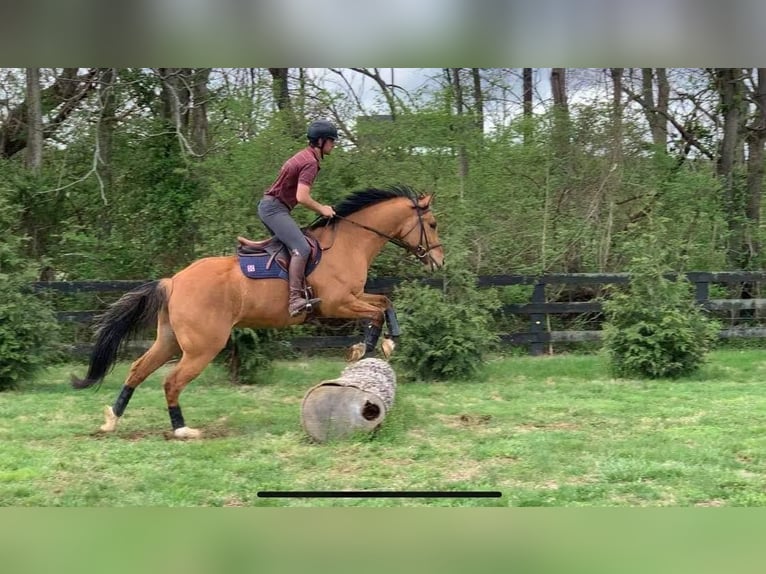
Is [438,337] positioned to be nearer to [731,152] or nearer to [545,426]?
[545,426]

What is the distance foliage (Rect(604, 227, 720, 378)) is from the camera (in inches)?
313

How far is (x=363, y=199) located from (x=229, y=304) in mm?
1624

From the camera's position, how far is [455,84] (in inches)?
429

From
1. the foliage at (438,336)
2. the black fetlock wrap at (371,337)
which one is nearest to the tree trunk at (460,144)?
the foliage at (438,336)

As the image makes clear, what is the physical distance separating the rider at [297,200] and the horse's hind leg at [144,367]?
3.59 feet

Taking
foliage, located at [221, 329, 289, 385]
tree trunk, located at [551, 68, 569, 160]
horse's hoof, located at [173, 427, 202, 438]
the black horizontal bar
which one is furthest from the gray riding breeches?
tree trunk, located at [551, 68, 569, 160]

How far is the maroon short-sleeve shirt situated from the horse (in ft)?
1.38

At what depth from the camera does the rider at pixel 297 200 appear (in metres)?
5.59

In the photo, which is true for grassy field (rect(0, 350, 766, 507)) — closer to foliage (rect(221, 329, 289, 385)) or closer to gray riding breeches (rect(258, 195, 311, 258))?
foliage (rect(221, 329, 289, 385))

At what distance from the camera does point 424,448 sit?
4.98 meters

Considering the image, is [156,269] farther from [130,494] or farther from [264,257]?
[130,494]

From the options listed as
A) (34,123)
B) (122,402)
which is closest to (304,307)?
(122,402)
